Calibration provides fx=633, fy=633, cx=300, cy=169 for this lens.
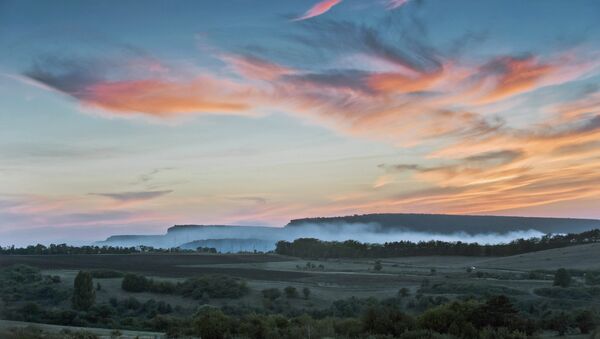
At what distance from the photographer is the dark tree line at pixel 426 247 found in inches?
5807

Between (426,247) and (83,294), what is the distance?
383ft

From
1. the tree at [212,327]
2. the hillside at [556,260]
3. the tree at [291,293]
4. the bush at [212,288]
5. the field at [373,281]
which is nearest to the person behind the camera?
the tree at [212,327]

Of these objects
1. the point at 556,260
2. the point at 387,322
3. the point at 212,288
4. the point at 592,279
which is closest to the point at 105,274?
the point at 212,288

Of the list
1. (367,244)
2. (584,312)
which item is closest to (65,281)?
(584,312)

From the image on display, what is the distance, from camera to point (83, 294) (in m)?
51.1

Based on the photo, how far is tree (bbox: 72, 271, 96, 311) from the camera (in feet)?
162

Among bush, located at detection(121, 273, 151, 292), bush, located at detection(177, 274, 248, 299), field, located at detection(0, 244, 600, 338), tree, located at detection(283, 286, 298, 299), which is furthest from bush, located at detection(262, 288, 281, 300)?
bush, located at detection(121, 273, 151, 292)

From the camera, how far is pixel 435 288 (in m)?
62.4

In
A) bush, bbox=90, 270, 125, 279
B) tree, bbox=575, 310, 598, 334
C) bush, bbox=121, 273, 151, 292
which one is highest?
bush, bbox=90, 270, 125, 279

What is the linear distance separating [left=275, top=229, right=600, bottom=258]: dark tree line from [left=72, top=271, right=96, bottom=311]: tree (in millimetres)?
105803

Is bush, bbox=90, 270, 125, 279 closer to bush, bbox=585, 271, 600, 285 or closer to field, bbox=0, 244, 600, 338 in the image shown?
field, bbox=0, 244, 600, 338

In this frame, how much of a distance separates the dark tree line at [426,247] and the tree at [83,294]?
106m

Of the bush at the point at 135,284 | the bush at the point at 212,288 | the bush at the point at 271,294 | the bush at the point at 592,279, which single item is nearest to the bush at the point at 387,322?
the bush at the point at 271,294

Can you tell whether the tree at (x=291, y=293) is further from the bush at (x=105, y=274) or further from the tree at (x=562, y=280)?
the tree at (x=562, y=280)
